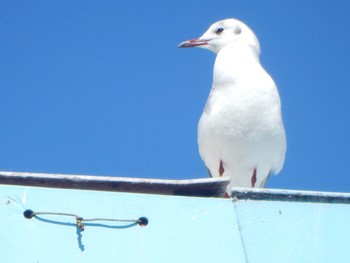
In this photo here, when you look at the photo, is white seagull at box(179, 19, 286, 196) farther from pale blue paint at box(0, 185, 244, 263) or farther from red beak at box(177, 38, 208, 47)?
pale blue paint at box(0, 185, 244, 263)

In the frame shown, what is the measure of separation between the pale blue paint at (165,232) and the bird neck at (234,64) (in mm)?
3272

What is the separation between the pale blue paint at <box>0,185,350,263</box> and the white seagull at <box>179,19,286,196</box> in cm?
272

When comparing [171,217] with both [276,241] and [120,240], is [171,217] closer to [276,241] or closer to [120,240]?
[120,240]

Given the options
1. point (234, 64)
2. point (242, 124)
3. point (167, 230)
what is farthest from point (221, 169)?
point (167, 230)

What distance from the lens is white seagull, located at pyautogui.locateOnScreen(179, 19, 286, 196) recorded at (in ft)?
21.4

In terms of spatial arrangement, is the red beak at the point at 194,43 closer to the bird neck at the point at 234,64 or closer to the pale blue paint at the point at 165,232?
the bird neck at the point at 234,64

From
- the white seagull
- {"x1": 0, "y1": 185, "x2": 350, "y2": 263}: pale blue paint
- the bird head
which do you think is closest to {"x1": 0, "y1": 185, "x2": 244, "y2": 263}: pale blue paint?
{"x1": 0, "y1": 185, "x2": 350, "y2": 263}: pale blue paint

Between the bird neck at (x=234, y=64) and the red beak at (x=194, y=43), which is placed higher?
the red beak at (x=194, y=43)

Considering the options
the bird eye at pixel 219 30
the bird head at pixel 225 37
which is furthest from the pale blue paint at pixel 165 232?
the bird eye at pixel 219 30

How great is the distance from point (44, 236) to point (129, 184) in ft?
1.60

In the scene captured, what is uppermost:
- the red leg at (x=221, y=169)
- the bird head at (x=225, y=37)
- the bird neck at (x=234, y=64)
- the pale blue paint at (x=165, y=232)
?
the bird head at (x=225, y=37)

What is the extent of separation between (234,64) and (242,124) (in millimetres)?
728

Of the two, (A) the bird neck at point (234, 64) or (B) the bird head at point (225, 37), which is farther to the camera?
(B) the bird head at point (225, 37)

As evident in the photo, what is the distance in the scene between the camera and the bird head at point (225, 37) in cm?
752
